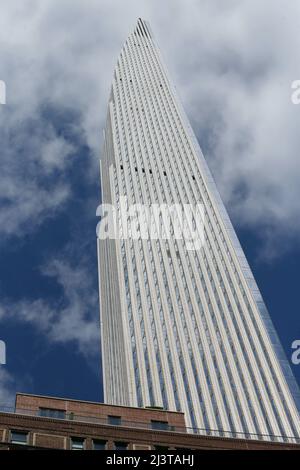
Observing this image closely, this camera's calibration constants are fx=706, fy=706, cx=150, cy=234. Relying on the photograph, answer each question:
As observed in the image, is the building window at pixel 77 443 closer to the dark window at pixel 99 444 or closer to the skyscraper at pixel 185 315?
the dark window at pixel 99 444

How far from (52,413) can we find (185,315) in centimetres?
5470

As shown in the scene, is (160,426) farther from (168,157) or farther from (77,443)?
(168,157)

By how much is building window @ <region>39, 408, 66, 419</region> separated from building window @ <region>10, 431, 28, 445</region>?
14.5 feet

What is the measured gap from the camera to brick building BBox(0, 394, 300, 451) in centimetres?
5578

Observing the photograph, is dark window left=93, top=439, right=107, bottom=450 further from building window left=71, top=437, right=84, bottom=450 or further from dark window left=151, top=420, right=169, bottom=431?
dark window left=151, top=420, right=169, bottom=431

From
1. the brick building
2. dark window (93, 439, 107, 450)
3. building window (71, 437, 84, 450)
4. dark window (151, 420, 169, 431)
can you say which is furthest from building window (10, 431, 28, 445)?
dark window (151, 420, 169, 431)

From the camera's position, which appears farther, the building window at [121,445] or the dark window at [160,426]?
the dark window at [160,426]

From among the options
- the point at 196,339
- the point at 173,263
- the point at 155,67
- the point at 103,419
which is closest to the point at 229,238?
the point at 173,263

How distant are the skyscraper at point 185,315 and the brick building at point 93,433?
17.3m

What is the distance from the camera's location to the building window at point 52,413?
59.9 metres

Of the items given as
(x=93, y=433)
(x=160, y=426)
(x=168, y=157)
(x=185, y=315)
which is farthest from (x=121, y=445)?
(x=168, y=157)

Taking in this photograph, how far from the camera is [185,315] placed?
375 feet

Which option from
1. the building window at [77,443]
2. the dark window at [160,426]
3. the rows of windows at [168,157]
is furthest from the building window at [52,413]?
the rows of windows at [168,157]
